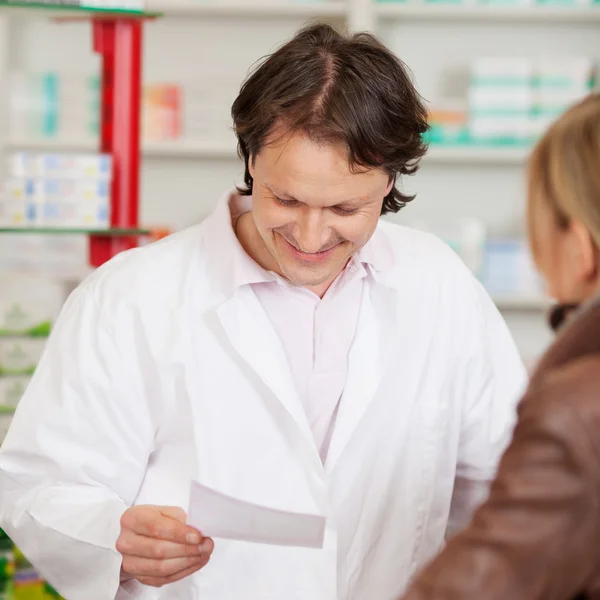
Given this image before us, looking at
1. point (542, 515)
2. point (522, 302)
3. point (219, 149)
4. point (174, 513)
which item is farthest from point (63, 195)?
point (522, 302)

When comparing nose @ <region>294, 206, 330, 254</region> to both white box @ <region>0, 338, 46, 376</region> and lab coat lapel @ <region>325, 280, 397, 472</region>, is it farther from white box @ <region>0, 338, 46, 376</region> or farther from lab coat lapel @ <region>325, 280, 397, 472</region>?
white box @ <region>0, 338, 46, 376</region>

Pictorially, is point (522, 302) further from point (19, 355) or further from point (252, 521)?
point (252, 521)

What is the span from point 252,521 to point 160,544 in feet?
0.66

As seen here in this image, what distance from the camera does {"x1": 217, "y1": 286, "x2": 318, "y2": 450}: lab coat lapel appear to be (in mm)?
1538

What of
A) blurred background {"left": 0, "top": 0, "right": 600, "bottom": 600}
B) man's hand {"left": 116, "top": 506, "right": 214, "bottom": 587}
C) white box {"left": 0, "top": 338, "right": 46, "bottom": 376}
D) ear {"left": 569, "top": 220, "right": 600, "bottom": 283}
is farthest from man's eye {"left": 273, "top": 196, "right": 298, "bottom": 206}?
blurred background {"left": 0, "top": 0, "right": 600, "bottom": 600}

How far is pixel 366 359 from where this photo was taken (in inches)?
64.5

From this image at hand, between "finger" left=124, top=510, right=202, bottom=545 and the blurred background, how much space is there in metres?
2.29

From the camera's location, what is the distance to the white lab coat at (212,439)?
1.52m

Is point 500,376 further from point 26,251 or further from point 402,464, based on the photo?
point 26,251

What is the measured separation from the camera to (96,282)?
5.29ft

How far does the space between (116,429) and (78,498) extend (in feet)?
0.39

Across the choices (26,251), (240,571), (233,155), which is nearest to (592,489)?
(240,571)

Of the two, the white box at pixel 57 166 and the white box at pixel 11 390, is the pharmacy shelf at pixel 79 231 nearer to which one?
the white box at pixel 57 166

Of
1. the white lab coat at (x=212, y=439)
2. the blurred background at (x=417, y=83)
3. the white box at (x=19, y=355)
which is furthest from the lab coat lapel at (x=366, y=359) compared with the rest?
the blurred background at (x=417, y=83)
